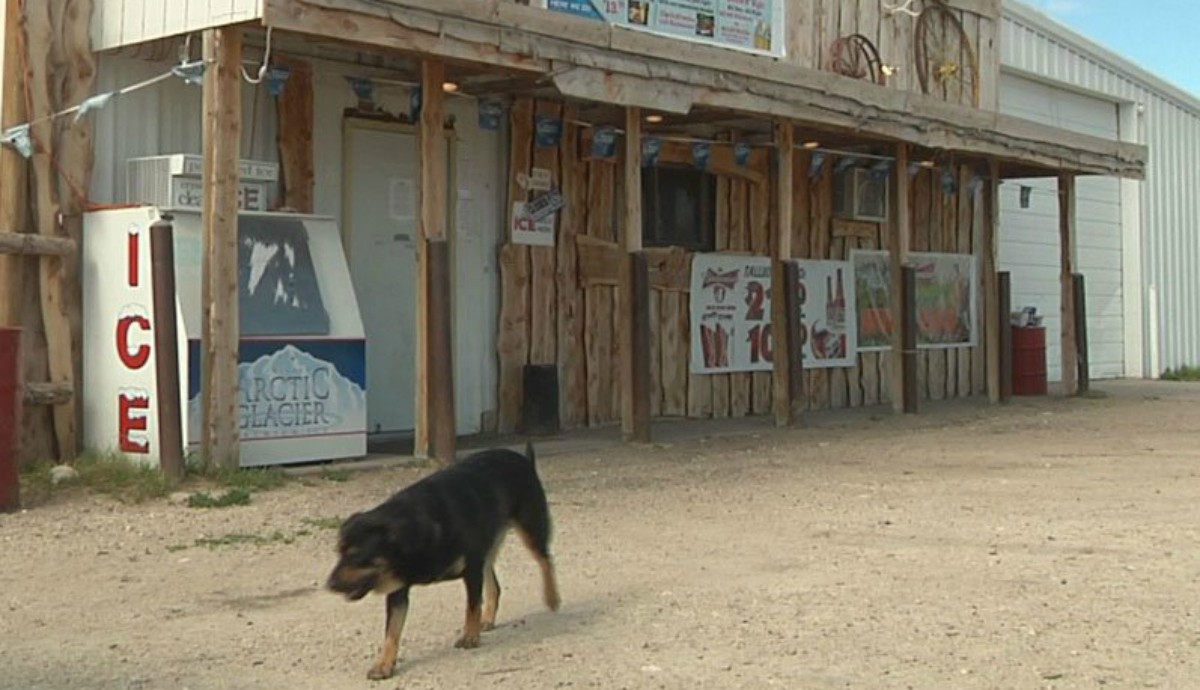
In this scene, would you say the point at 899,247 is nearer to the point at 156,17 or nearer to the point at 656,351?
the point at 656,351

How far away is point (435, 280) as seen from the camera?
36.2 ft

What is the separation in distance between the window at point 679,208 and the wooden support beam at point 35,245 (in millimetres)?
6544

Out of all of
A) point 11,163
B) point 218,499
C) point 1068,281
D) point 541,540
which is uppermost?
point 11,163

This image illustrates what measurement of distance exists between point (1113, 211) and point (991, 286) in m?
8.78

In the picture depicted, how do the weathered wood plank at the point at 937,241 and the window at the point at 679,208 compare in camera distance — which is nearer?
the window at the point at 679,208

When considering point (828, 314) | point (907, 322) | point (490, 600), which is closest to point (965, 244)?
point (828, 314)

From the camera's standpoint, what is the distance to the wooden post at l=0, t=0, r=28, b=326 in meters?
10.3

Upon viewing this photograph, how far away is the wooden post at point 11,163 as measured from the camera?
10.3 meters

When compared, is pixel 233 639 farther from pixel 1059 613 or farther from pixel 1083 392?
pixel 1083 392

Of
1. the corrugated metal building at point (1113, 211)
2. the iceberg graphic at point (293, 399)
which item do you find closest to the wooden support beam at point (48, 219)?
the iceberg graphic at point (293, 399)

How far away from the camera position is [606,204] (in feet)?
48.5

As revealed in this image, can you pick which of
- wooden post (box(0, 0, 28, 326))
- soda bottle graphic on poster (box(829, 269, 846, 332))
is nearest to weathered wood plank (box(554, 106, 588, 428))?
soda bottle graphic on poster (box(829, 269, 846, 332))

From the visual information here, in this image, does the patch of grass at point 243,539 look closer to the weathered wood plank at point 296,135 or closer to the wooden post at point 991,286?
the weathered wood plank at point 296,135

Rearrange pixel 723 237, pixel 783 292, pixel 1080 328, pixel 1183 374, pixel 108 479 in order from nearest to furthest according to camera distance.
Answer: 1. pixel 108 479
2. pixel 783 292
3. pixel 723 237
4. pixel 1080 328
5. pixel 1183 374
